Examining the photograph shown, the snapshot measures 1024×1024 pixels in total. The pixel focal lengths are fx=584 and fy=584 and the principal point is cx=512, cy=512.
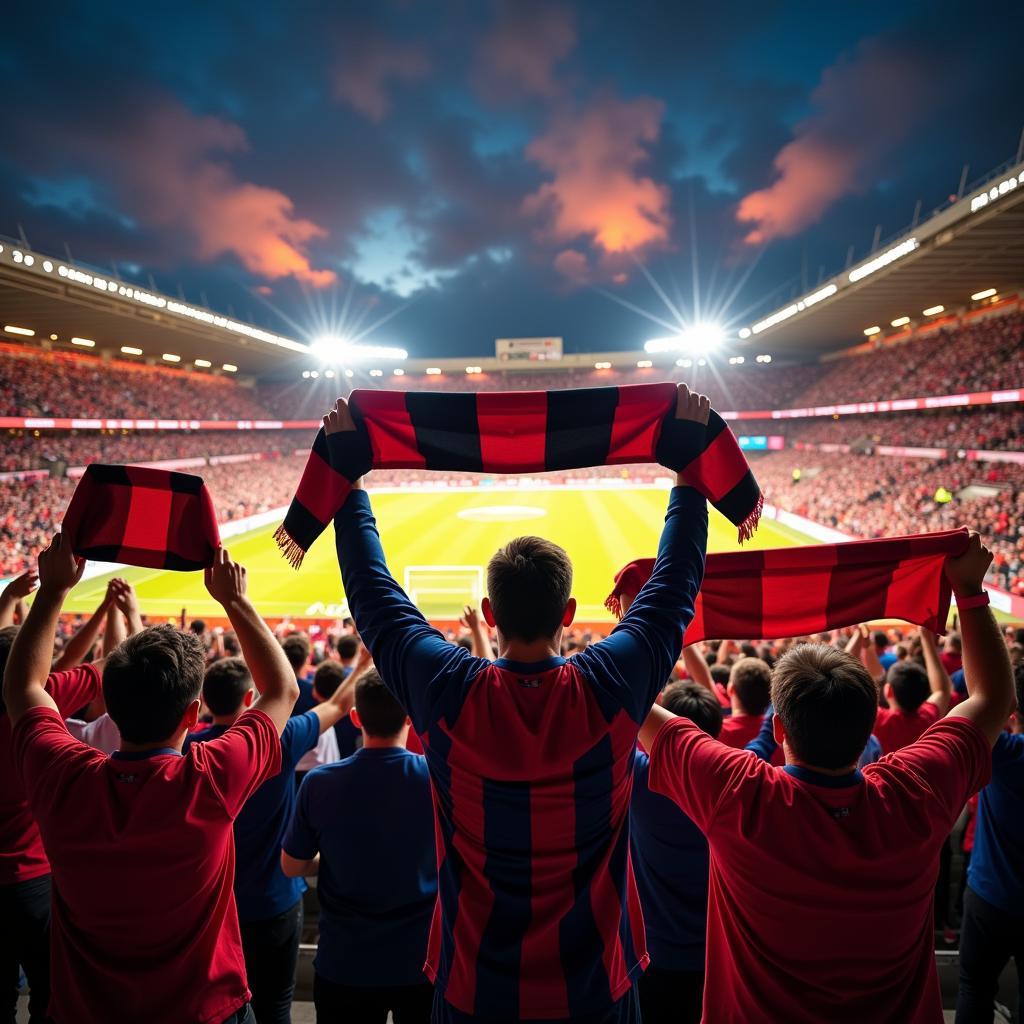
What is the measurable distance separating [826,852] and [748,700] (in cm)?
201

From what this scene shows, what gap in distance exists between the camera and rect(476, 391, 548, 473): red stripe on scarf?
2361 millimetres

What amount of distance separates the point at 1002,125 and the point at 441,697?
85613mm

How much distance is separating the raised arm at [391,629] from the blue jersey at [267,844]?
1427 mm

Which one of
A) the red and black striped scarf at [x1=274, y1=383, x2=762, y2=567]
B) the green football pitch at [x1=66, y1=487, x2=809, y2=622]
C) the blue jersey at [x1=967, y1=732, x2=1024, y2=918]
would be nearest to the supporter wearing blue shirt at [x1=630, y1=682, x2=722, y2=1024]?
the red and black striped scarf at [x1=274, y1=383, x2=762, y2=567]

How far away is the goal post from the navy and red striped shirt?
15.6 metres

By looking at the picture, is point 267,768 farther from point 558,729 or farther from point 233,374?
point 233,374

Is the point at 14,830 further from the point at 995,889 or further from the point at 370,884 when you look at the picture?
the point at 995,889

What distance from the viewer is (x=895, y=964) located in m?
1.74

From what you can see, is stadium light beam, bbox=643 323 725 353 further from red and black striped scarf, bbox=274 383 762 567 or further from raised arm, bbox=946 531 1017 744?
red and black striped scarf, bbox=274 383 762 567

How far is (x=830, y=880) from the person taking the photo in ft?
5.47

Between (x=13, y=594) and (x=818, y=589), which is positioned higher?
(x=818, y=589)

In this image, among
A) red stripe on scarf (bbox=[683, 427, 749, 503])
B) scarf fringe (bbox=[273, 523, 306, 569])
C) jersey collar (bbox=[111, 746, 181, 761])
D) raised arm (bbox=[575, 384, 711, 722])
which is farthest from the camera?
scarf fringe (bbox=[273, 523, 306, 569])

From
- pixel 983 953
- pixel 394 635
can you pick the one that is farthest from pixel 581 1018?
pixel 983 953

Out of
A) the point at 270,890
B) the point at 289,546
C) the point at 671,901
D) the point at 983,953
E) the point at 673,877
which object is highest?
the point at 289,546
